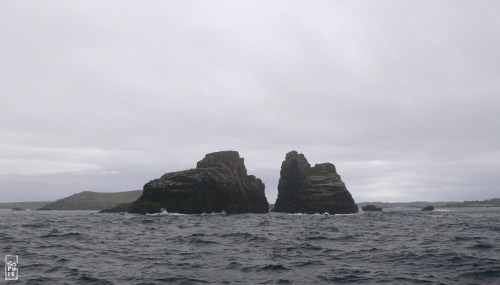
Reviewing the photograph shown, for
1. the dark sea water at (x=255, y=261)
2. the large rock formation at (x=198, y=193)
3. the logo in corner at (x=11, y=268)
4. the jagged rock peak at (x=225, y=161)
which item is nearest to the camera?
the logo in corner at (x=11, y=268)

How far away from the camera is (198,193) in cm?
9669

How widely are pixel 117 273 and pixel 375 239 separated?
20.1 m

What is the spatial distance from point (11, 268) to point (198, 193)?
7963 centimetres

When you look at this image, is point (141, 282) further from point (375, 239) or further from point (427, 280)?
point (375, 239)

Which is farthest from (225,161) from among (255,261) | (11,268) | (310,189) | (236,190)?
(11,268)

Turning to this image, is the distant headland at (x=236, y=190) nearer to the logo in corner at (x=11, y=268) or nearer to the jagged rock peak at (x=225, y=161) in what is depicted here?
the jagged rock peak at (x=225, y=161)

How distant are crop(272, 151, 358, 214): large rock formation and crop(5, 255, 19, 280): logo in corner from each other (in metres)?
90.8

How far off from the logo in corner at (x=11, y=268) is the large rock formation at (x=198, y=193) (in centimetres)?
7299

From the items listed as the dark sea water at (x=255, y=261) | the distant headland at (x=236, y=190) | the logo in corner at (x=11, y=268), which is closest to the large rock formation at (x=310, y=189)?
the distant headland at (x=236, y=190)

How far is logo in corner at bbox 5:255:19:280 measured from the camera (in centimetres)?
1581

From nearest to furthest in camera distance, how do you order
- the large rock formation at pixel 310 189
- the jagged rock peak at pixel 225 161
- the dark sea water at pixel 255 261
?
the dark sea water at pixel 255 261
the large rock formation at pixel 310 189
the jagged rock peak at pixel 225 161

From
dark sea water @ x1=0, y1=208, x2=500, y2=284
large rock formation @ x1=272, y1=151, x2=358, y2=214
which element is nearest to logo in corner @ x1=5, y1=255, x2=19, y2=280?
dark sea water @ x1=0, y1=208, x2=500, y2=284

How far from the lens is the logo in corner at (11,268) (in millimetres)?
15812

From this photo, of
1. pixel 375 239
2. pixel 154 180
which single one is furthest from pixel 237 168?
pixel 375 239
